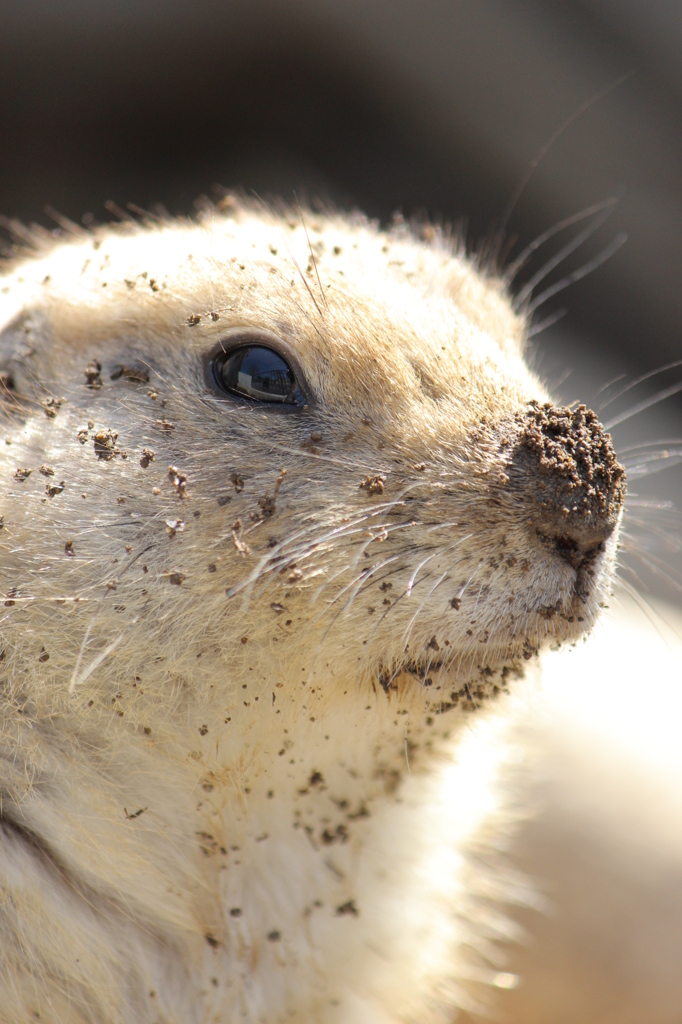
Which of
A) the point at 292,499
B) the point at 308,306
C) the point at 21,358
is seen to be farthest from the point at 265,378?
the point at 21,358

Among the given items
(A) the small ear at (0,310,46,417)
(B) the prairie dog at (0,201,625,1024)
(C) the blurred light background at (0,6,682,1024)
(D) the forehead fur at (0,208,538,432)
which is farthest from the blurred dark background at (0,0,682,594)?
(A) the small ear at (0,310,46,417)

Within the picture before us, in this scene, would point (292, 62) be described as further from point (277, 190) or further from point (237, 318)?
point (237, 318)

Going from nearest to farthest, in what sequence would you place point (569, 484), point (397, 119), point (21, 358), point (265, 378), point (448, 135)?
point (569, 484), point (265, 378), point (21, 358), point (448, 135), point (397, 119)

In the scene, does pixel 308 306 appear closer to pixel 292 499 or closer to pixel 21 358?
pixel 292 499

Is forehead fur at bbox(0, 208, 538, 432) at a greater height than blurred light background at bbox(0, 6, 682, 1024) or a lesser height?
lesser

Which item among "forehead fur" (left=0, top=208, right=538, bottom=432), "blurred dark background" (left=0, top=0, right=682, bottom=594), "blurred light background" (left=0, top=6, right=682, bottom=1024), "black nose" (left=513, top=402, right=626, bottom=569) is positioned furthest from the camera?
"blurred dark background" (left=0, top=0, right=682, bottom=594)

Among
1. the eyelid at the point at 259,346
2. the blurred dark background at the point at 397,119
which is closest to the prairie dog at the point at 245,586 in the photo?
the eyelid at the point at 259,346

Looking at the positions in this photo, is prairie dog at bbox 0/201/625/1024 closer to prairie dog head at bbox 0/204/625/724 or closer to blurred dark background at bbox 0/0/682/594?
prairie dog head at bbox 0/204/625/724

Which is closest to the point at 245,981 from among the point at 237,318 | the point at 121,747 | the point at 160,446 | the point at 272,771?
the point at 272,771
